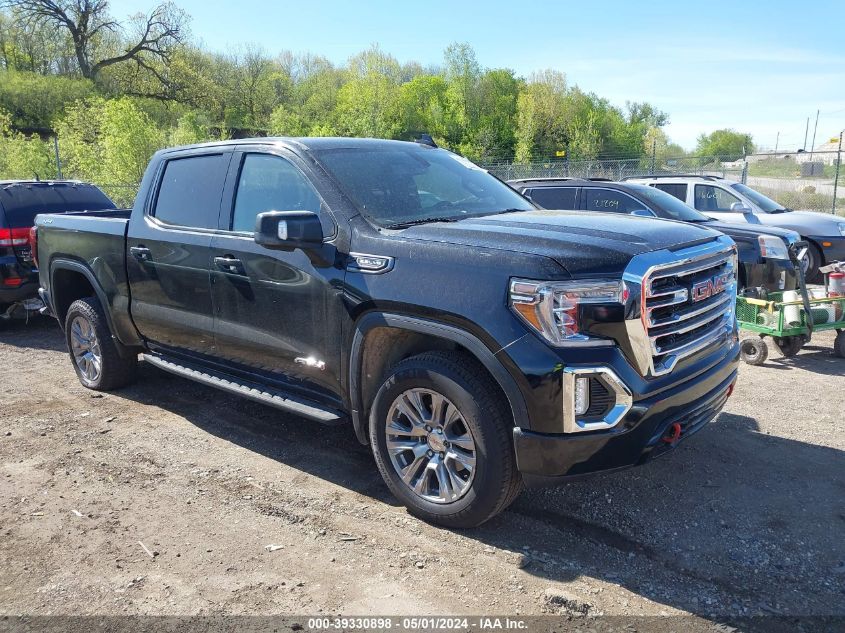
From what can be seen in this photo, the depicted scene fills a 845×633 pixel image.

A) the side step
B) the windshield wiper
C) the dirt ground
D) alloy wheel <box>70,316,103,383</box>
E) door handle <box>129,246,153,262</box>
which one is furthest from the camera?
alloy wheel <box>70,316,103,383</box>

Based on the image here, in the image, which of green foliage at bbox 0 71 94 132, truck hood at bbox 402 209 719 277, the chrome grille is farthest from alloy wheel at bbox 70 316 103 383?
green foliage at bbox 0 71 94 132

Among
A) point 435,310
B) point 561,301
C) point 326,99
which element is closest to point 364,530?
point 435,310

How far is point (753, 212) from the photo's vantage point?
10844 mm

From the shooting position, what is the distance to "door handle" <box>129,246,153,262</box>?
16.3ft

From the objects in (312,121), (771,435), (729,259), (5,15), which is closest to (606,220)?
(729,259)

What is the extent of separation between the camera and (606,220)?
148 inches

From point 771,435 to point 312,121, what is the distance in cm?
7821

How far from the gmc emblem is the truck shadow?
3.64ft

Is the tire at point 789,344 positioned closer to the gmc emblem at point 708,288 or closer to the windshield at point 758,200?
the gmc emblem at point 708,288

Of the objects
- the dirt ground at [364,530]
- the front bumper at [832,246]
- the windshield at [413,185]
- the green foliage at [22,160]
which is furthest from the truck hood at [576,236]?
the green foliage at [22,160]

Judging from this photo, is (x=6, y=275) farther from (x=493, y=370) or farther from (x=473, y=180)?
(x=493, y=370)

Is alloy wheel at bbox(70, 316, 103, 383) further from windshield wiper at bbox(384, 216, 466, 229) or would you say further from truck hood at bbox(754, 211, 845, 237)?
truck hood at bbox(754, 211, 845, 237)

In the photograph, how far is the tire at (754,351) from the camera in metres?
6.73

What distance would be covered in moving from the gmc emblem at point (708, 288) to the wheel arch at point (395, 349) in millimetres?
1123
